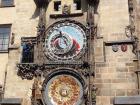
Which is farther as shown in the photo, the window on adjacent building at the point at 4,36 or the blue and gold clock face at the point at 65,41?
the window on adjacent building at the point at 4,36

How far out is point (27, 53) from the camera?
17875 millimetres

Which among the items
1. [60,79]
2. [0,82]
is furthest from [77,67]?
[0,82]

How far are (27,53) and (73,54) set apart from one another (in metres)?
2.48

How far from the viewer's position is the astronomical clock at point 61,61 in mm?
16453

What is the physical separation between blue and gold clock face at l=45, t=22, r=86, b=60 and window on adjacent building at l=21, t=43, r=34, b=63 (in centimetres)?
83

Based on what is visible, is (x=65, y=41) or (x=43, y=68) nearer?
(x=43, y=68)

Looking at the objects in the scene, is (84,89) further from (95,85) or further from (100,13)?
(100,13)

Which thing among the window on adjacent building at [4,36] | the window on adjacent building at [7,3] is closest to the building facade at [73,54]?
the window on adjacent building at [4,36]

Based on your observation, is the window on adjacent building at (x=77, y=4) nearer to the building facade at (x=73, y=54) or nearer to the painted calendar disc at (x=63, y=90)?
the building facade at (x=73, y=54)

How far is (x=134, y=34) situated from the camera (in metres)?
17.5

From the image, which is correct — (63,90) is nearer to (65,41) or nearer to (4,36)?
(65,41)

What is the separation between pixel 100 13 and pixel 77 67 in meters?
3.21

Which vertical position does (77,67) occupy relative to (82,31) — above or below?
below

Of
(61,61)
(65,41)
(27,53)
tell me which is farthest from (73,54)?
(27,53)
